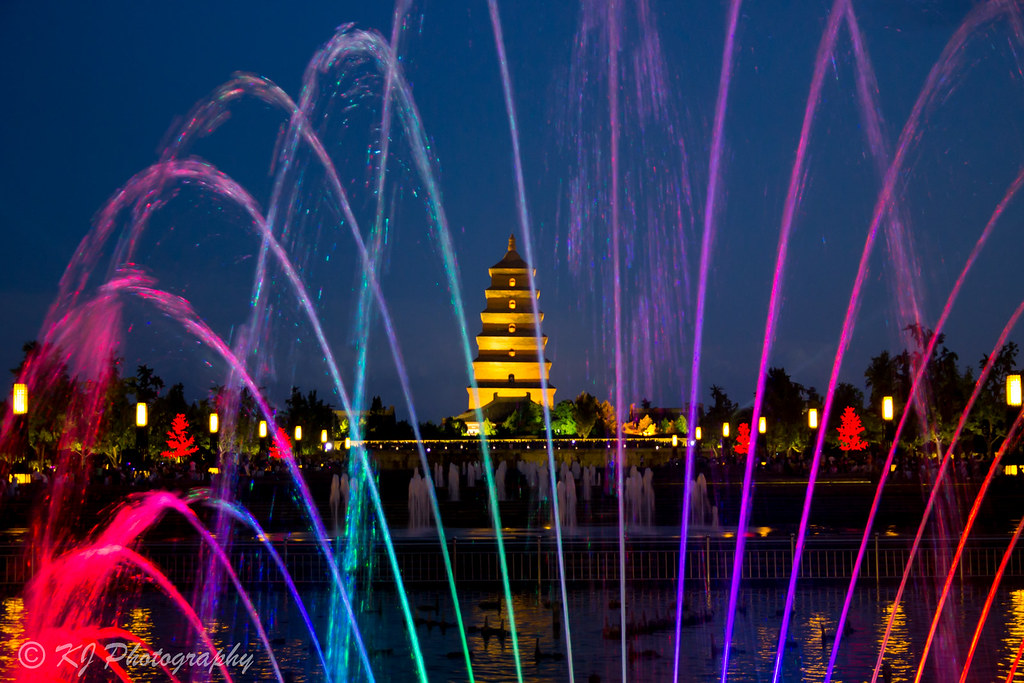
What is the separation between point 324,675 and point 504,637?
246 cm

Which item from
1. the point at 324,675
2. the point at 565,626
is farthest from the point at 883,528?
the point at 324,675

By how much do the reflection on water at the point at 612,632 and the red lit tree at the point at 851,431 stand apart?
2077 inches

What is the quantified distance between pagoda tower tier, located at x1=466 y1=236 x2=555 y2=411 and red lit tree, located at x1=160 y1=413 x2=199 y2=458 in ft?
107

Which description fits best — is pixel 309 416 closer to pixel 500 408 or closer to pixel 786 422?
pixel 500 408

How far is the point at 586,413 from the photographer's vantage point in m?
88.8

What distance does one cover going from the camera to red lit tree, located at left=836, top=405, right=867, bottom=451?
67125 millimetres

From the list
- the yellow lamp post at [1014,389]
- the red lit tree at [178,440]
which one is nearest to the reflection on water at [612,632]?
the yellow lamp post at [1014,389]

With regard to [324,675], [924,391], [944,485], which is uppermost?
[924,391]

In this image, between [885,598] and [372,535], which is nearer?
[885,598]

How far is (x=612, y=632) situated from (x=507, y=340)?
82.6 meters

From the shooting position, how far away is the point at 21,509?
27156 millimetres

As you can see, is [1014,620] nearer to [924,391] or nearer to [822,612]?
[822,612]

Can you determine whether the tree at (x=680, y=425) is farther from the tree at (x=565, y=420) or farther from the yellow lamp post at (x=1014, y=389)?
the yellow lamp post at (x=1014, y=389)

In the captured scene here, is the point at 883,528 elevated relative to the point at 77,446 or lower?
lower
